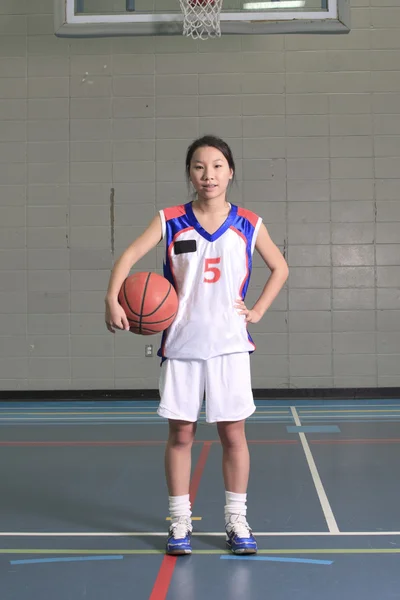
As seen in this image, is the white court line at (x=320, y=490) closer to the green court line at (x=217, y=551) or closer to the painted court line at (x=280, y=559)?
the green court line at (x=217, y=551)

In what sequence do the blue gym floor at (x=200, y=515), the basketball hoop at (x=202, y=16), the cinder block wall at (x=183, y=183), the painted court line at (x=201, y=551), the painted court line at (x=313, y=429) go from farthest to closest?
the cinder block wall at (x=183, y=183) < the basketball hoop at (x=202, y=16) < the painted court line at (x=313, y=429) < the painted court line at (x=201, y=551) < the blue gym floor at (x=200, y=515)

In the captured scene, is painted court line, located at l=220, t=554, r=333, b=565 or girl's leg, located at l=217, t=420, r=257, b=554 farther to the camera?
girl's leg, located at l=217, t=420, r=257, b=554

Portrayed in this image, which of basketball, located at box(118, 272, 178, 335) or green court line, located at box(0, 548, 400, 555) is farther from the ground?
basketball, located at box(118, 272, 178, 335)

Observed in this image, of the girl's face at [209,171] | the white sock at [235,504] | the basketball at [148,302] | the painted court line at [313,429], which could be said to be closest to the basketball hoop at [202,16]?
the painted court line at [313,429]

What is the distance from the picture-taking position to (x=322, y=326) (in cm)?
779

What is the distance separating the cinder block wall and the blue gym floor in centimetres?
211

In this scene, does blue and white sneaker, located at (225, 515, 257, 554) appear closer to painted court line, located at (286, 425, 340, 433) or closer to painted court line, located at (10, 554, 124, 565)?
painted court line, located at (10, 554, 124, 565)

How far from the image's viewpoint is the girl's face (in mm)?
2709

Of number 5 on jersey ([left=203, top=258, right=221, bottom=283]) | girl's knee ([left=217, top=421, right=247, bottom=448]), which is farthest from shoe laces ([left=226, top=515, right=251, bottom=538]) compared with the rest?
number 5 on jersey ([left=203, top=258, right=221, bottom=283])

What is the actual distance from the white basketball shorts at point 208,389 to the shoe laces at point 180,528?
0.39m

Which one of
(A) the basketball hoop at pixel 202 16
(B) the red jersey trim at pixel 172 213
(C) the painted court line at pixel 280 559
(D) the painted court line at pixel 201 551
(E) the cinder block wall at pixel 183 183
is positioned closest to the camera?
(C) the painted court line at pixel 280 559

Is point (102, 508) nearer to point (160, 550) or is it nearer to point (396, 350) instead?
point (160, 550)

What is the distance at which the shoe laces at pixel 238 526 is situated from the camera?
2618 millimetres

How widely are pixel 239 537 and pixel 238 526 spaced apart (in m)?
0.05
